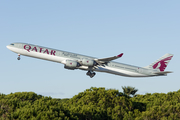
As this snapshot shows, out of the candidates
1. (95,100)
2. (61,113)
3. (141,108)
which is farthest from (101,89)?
(61,113)

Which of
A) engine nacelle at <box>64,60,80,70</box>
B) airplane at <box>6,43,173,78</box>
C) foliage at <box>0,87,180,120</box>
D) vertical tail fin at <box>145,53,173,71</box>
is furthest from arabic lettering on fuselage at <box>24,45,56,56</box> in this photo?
vertical tail fin at <box>145,53,173,71</box>

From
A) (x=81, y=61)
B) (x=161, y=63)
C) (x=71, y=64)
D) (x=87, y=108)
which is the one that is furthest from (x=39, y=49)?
(x=161, y=63)

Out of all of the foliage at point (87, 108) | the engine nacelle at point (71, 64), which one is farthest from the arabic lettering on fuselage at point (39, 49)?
the foliage at point (87, 108)

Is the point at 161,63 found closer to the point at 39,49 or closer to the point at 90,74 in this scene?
the point at 90,74

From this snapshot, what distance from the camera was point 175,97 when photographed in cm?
6712

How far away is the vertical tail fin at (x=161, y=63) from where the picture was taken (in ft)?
206

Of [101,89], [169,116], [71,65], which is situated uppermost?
[71,65]

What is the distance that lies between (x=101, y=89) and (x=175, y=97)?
22214mm

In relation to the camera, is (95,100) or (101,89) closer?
(95,100)

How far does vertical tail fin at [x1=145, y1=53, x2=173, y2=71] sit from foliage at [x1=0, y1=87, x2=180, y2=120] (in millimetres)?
8815

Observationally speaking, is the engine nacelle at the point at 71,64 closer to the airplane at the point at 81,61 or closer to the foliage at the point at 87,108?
the airplane at the point at 81,61

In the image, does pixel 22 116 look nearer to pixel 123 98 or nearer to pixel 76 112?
pixel 76 112

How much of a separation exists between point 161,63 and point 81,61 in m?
22.4

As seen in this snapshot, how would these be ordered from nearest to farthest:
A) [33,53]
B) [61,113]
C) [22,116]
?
[22,116] < [61,113] < [33,53]
